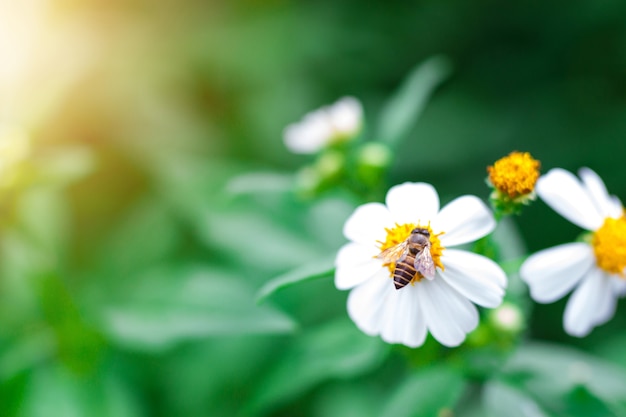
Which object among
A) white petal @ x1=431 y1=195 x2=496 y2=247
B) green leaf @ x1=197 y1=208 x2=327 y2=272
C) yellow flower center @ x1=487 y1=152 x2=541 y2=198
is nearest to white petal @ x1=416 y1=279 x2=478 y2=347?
white petal @ x1=431 y1=195 x2=496 y2=247

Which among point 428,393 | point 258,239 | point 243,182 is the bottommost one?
point 428,393

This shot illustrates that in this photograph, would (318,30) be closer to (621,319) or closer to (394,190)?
(621,319)

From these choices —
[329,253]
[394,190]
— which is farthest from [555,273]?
[329,253]

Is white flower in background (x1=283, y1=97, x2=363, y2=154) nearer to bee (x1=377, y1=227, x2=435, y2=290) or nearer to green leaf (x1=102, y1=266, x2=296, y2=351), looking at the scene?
green leaf (x1=102, y1=266, x2=296, y2=351)

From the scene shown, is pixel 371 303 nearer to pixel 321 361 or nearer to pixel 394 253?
pixel 394 253

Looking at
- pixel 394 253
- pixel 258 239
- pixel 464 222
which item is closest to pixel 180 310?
pixel 258 239

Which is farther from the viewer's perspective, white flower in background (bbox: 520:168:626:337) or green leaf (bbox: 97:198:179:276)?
green leaf (bbox: 97:198:179:276)
